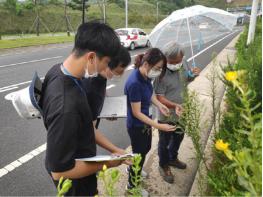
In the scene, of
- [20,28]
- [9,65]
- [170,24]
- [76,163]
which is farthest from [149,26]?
[76,163]

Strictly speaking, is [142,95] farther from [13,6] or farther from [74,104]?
[13,6]

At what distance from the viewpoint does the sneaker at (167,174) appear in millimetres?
3279

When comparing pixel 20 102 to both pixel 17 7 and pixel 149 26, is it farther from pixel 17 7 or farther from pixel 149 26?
pixel 149 26

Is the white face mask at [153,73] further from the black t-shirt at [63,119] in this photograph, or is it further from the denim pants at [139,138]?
the black t-shirt at [63,119]

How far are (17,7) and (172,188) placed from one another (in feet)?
126

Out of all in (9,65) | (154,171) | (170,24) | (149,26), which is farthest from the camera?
(149,26)

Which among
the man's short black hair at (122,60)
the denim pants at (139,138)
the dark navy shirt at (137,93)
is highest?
the man's short black hair at (122,60)

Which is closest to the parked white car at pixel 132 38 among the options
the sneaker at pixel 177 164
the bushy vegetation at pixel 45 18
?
the sneaker at pixel 177 164

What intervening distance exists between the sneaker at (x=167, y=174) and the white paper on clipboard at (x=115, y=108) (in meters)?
0.87

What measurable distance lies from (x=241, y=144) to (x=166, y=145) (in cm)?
166

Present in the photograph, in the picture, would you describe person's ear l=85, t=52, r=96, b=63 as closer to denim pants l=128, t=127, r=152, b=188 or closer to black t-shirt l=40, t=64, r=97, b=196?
black t-shirt l=40, t=64, r=97, b=196

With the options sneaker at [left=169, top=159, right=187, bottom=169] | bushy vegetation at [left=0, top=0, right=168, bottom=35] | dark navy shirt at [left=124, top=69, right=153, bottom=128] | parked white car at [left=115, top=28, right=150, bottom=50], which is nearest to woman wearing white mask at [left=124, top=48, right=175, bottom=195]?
dark navy shirt at [left=124, top=69, right=153, bottom=128]

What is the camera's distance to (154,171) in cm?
351

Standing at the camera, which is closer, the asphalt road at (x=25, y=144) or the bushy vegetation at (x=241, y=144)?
the bushy vegetation at (x=241, y=144)
